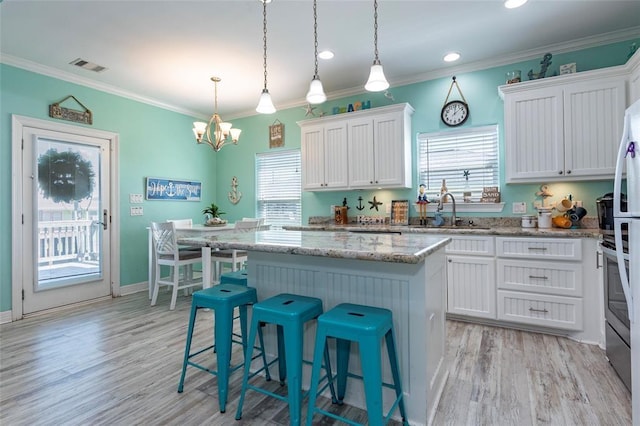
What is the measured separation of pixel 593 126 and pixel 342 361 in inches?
121

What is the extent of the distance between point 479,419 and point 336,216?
2.91m

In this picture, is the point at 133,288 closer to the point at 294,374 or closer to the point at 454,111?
the point at 294,374

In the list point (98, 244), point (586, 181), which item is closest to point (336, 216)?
point (586, 181)

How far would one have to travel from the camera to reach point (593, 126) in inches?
115

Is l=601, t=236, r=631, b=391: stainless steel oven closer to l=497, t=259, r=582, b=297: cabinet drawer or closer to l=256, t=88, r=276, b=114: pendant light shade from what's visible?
l=497, t=259, r=582, b=297: cabinet drawer

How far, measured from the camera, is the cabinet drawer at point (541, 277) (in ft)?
9.04

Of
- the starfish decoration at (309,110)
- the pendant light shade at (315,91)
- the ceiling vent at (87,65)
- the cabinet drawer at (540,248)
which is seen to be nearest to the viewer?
the pendant light shade at (315,91)

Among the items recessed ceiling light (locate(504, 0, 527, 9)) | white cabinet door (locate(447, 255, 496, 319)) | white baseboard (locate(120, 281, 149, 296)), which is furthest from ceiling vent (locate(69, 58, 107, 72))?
white cabinet door (locate(447, 255, 496, 319))

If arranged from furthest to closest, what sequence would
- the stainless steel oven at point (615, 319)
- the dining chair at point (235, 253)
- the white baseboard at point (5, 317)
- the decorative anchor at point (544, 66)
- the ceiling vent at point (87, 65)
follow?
the dining chair at point (235, 253) → the ceiling vent at point (87, 65) → the white baseboard at point (5, 317) → the decorative anchor at point (544, 66) → the stainless steel oven at point (615, 319)

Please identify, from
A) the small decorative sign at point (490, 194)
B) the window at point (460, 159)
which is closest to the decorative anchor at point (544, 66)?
the window at point (460, 159)

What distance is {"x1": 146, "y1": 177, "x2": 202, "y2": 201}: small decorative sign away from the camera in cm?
470

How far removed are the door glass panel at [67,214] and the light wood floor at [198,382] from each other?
2.66 ft

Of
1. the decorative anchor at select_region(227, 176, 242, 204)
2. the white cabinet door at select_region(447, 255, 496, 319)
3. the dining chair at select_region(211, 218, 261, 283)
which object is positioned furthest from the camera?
the decorative anchor at select_region(227, 176, 242, 204)

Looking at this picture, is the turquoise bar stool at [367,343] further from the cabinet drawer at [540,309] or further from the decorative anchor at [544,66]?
the decorative anchor at [544,66]
